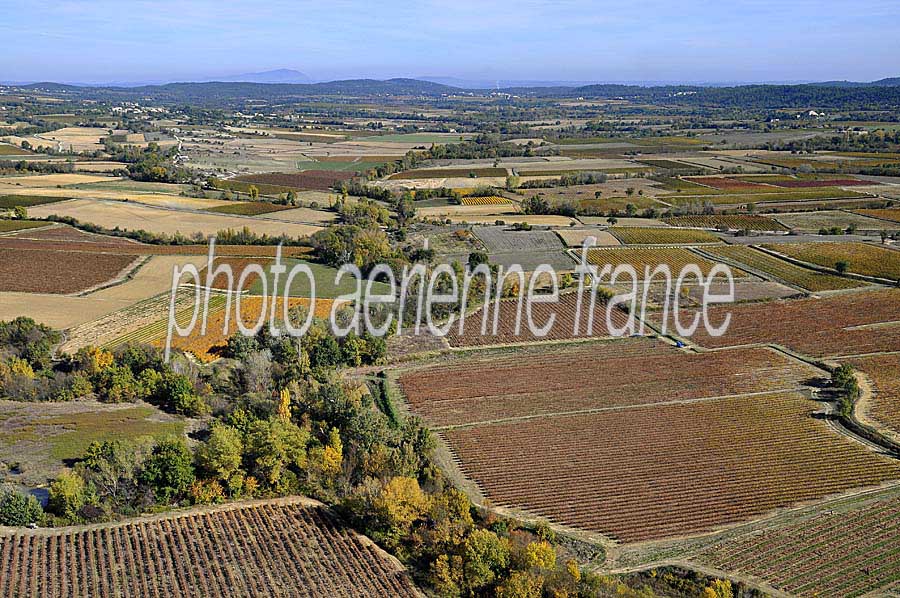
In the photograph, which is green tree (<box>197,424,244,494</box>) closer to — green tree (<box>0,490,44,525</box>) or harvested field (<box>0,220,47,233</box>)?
green tree (<box>0,490,44,525</box>)

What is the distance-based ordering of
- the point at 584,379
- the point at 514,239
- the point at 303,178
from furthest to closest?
the point at 303,178, the point at 514,239, the point at 584,379

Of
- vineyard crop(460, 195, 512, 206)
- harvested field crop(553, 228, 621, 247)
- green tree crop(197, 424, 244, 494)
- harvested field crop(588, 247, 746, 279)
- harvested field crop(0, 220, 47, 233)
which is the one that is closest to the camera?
green tree crop(197, 424, 244, 494)

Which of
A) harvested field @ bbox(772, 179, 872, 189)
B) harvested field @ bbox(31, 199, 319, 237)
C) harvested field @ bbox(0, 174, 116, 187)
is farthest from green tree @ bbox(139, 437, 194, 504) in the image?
harvested field @ bbox(772, 179, 872, 189)

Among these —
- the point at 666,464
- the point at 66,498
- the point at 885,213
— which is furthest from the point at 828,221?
the point at 66,498

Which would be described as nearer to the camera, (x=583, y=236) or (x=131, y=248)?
(x=131, y=248)

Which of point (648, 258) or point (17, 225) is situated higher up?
point (17, 225)

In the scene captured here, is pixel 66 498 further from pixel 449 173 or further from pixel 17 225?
pixel 449 173

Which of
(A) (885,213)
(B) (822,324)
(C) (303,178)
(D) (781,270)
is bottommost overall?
(B) (822,324)

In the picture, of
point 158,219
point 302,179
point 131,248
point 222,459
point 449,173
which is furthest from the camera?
point 449,173
